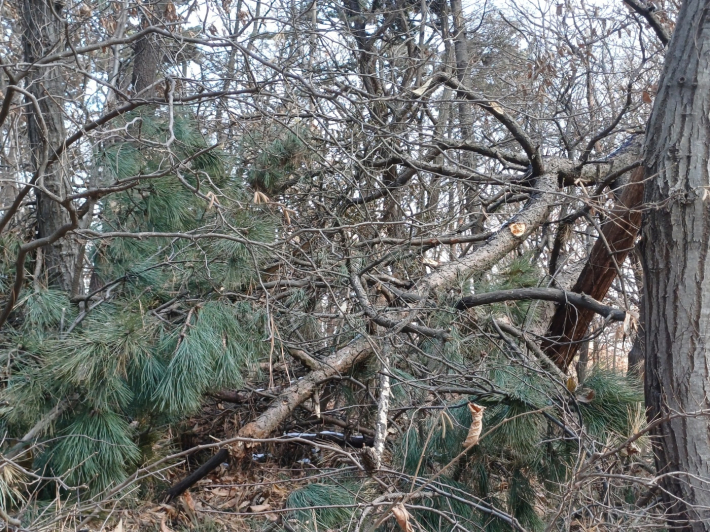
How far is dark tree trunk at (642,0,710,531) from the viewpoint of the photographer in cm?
281

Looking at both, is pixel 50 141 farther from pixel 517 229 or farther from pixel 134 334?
pixel 517 229

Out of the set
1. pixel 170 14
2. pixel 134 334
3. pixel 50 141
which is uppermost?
pixel 170 14

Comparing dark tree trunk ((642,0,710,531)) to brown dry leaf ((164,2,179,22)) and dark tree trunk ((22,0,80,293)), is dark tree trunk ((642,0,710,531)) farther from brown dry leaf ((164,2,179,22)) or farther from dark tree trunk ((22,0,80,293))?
brown dry leaf ((164,2,179,22))

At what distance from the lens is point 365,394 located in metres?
4.21

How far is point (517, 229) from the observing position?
4258 mm

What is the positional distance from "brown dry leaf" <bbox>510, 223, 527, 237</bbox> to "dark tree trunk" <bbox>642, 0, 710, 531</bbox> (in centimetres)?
124

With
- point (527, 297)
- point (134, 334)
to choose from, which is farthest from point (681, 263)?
point (134, 334)

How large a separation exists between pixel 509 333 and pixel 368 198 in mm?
1765

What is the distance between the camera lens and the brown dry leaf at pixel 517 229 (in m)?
4.25

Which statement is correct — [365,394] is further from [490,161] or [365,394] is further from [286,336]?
[490,161]

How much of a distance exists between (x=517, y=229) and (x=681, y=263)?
145 centimetres

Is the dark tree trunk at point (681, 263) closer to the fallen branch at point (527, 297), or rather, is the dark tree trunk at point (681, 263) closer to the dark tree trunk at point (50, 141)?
the fallen branch at point (527, 297)

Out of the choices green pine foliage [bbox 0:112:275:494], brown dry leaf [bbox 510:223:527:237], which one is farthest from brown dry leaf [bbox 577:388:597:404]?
green pine foliage [bbox 0:112:275:494]

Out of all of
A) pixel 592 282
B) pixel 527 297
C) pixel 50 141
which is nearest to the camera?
pixel 527 297
